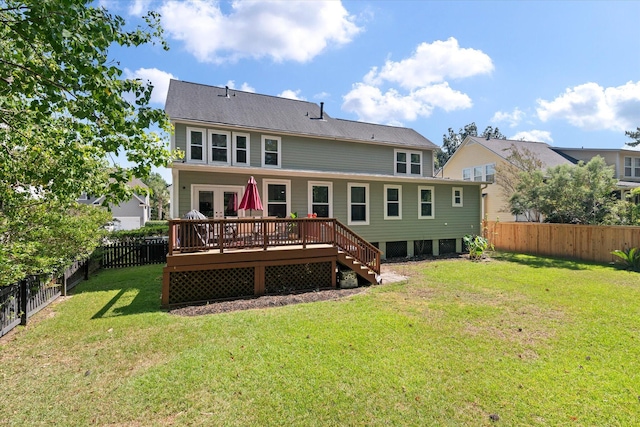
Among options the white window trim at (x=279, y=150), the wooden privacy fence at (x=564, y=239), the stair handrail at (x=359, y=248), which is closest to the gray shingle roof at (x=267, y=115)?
the white window trim at (x=279, y=150)

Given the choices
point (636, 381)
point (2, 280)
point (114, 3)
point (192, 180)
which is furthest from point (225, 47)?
point (636, 381)

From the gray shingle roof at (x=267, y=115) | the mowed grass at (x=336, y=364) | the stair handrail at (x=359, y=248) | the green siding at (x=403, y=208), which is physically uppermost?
the gray shingle roof at (x=267, y=115)

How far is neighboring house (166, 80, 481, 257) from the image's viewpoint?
1076 cm

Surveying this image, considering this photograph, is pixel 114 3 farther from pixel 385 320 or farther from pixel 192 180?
pixel 385 320

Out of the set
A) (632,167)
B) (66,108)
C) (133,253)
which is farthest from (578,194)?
(133,253)

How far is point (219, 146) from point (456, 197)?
450 inches

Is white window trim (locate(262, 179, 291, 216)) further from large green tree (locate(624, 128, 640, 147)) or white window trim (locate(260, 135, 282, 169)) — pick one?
large green tree (locate(624, 128, 640, 147))

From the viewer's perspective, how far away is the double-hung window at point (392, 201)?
42.6ft

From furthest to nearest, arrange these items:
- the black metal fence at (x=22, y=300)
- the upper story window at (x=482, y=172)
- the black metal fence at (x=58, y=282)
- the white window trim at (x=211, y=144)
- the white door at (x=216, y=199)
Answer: the upper story window at (x=482, y=172) → the white window trim at (x=211, y=144) → the white door at (x=216, y=199) → the black metal fence at (x=58, y=282) → the black metal fence at (x=22, y=300)

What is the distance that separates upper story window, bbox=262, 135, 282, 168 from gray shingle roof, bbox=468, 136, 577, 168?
15.6 m

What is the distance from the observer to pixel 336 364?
3.80m

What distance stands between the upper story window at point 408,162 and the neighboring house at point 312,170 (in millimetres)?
54

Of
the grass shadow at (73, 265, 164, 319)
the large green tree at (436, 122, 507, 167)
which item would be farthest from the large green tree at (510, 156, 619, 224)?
the large green tree at (436, 122, 507, 167)

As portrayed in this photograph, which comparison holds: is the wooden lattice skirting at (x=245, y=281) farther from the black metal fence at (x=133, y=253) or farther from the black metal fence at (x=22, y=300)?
the black metal fence at (x=133, y=253)
